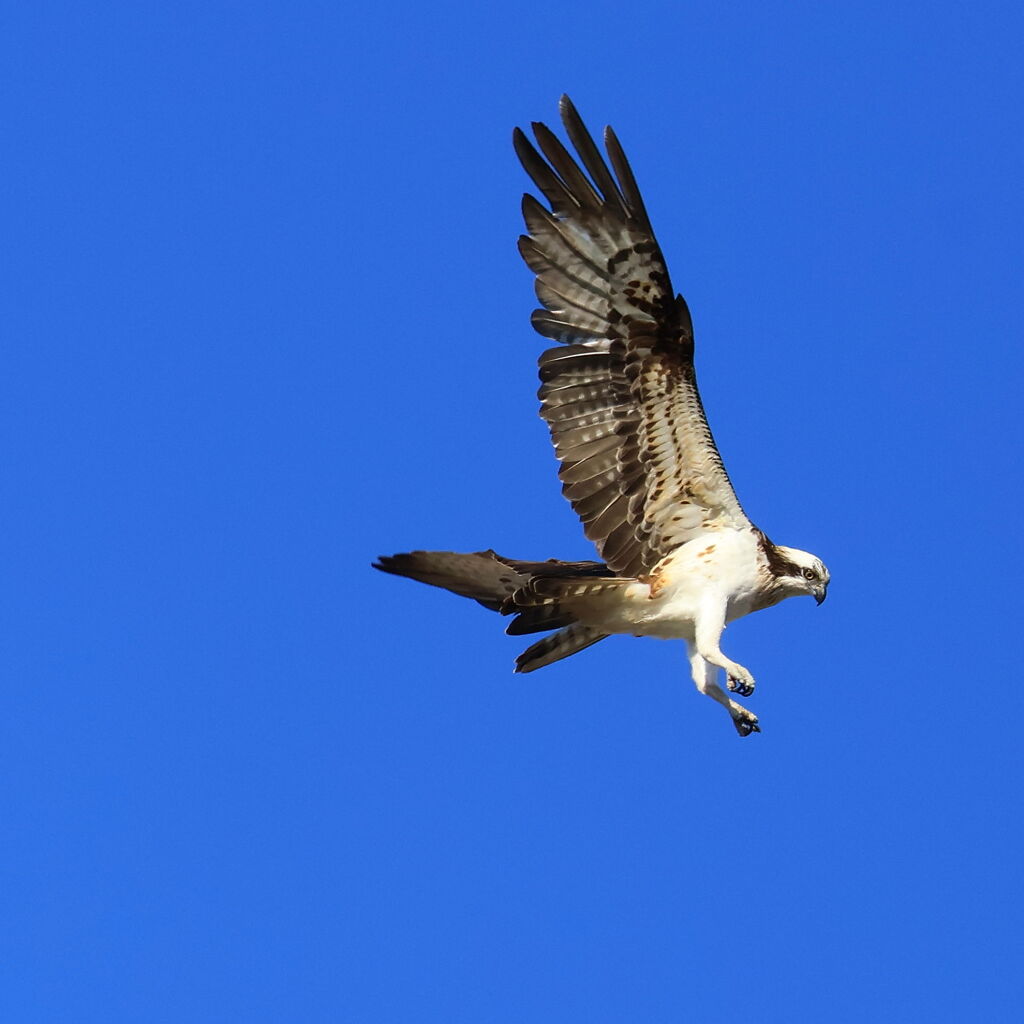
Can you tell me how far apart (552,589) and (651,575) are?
27.5 inches

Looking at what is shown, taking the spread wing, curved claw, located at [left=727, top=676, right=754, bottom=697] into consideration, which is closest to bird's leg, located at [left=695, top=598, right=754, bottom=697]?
curved claw, located at [left=727, top=676, right=754, bottom=697]

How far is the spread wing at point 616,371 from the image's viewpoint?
46.4 ft

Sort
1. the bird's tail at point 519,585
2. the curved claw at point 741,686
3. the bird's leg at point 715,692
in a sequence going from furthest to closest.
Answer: the bird's tail at point 519,585 → the bird's leg at point 715,692 → the curved claw at point 741,686

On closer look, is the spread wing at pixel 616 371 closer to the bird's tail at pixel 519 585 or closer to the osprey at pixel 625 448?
the osprey at pixel 625 448

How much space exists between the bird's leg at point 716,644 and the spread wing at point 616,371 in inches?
23.3

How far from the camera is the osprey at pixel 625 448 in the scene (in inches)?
557

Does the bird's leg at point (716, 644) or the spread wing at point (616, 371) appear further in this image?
the spread wing at point (616, 371)

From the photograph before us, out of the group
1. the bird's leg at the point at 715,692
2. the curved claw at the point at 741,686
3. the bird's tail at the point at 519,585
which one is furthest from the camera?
the bird's tail at the point at 519,585

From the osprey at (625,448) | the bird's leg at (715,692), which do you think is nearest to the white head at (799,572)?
the osprey at (625,448)

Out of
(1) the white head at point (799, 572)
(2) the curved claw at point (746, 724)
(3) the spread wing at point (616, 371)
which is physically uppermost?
(3) the spread wing at point (616, 371)

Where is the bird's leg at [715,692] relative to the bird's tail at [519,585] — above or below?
below

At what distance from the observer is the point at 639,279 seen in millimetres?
14258

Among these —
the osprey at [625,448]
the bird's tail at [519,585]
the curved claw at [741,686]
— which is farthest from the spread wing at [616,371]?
the curved claw at [741,686]

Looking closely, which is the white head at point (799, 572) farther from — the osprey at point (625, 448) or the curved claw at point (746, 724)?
the curved claw at point (746, 724)
